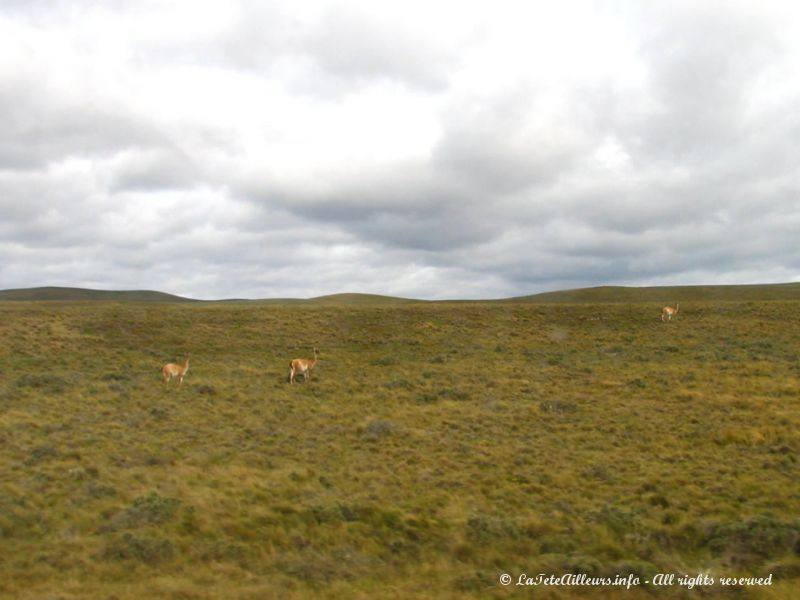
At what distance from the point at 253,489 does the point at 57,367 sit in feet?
62.3

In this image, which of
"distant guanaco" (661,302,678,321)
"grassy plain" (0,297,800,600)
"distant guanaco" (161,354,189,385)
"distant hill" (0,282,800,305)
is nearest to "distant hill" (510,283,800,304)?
"distant hill" (0,282,800,305)

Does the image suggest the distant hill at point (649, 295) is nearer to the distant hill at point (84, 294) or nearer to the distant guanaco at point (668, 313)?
the distant hill at point (84, 294)

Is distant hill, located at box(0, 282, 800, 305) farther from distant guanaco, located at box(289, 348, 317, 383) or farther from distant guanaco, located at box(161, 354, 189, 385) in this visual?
distant guanaco, located at box(161, 354, 189, 385)

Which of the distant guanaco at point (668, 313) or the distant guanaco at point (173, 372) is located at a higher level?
the distant guanaco at point (668, 313)

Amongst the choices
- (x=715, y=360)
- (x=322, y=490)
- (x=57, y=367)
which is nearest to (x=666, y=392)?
(x=715, y=360)

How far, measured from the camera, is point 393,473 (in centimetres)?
1507

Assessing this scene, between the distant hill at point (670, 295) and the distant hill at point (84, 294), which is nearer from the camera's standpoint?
the distant hill at point (670, 295)

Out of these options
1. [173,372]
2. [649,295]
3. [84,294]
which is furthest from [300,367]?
[84,294]

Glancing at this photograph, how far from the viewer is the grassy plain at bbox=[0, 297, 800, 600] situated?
995cm

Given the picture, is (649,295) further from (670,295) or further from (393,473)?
(393,473)

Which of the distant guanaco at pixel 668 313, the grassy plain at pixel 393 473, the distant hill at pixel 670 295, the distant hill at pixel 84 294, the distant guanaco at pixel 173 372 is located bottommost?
the grassy plain at pixel 393 473

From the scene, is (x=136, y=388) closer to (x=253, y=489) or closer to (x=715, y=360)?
(x=253, y=489)

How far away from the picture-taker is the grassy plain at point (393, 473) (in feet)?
32.6

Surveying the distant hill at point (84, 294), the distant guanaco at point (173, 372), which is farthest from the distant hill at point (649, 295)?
the distant guanaco at point (173, 372)
